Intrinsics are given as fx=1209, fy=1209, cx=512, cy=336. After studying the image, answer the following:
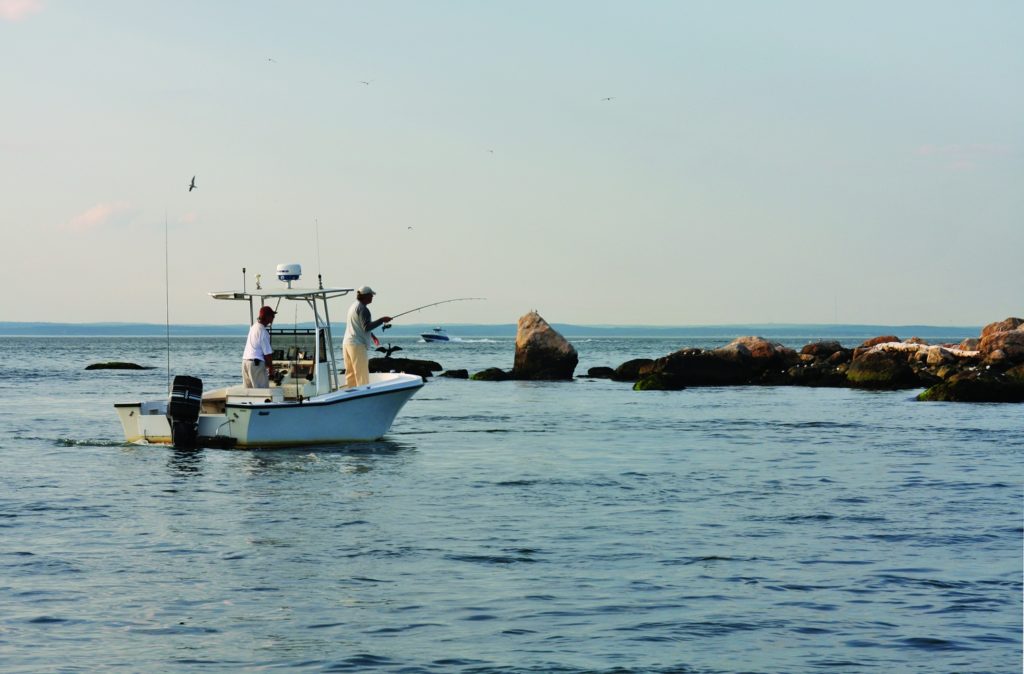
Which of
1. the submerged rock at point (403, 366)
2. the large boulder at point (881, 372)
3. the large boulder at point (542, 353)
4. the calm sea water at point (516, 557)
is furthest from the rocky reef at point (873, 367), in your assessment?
the calm sea water at point (516, 557)

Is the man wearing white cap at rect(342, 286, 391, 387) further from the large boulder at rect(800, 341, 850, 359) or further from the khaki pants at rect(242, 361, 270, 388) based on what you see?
Result: the large boulder at rect(800, 341, 850, 359)

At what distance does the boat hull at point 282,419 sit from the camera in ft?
70.8

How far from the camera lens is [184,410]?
69.6 feet

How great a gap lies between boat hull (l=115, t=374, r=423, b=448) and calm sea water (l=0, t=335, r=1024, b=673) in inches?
14.4

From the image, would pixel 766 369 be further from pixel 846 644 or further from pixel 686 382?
pixel 846 644

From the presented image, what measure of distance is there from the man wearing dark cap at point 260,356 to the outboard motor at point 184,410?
891 mm

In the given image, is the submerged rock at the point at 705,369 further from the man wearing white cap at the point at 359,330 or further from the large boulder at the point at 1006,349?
the man wearing white cap at the point at 359,330

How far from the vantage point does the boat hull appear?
21.6 meters

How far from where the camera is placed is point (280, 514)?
50.9 feet

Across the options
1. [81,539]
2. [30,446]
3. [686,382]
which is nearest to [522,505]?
[81,539]

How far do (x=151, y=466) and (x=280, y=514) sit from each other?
20.4 ft

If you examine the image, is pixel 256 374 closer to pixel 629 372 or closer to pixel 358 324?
pixel 358 324

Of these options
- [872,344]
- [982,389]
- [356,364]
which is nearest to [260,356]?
[356,364]

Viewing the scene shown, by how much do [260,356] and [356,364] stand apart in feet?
6.84
